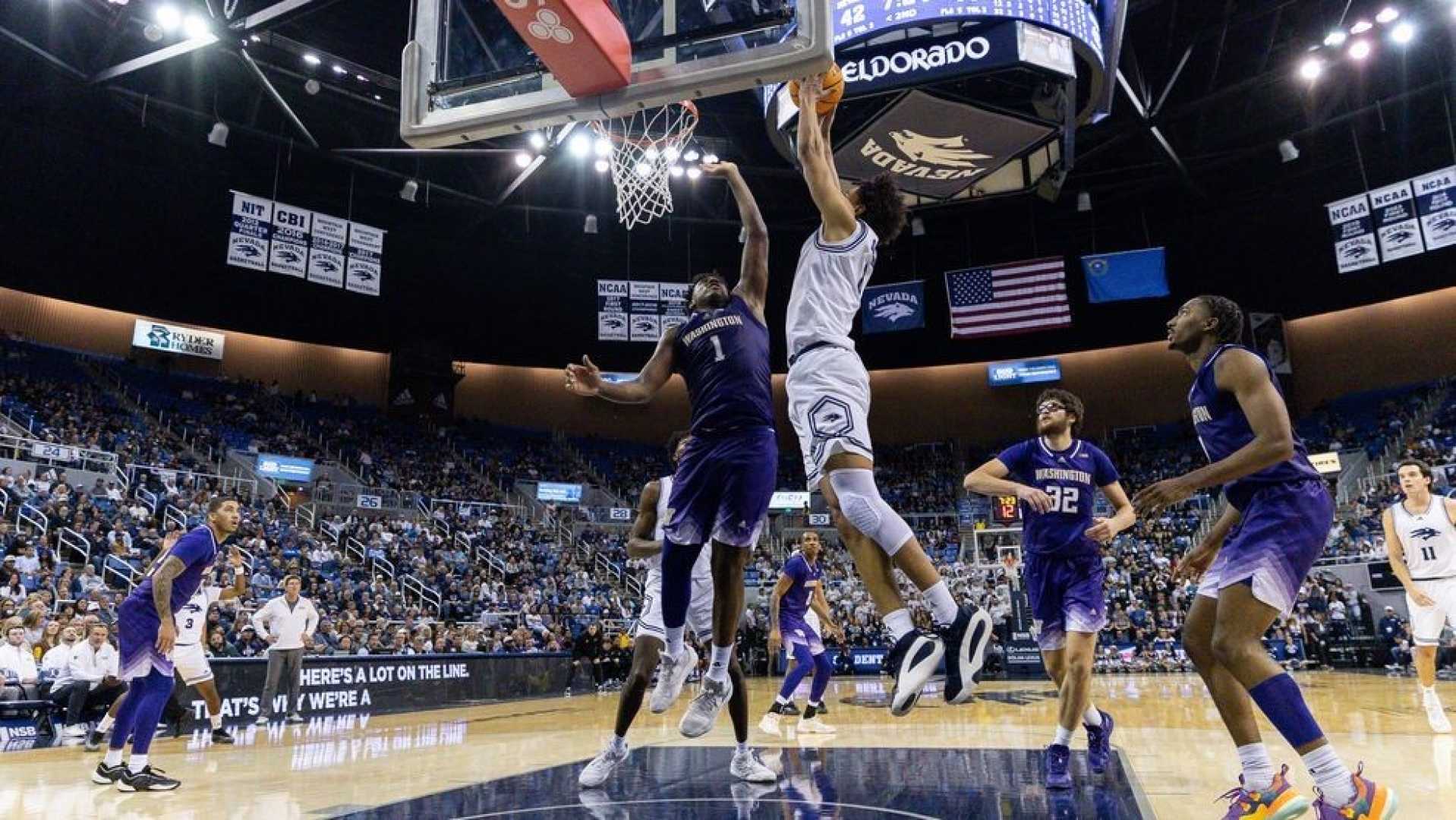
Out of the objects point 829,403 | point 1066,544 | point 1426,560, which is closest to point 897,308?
point 1426,560

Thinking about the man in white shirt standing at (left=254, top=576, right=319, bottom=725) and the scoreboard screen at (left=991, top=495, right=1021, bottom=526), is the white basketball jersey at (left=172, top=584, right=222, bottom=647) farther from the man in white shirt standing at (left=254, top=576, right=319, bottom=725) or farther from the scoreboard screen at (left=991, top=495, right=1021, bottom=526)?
the scoreboard screen at (left=991, top=495, right=1021, bottom=526)

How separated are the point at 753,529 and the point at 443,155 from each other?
22292 millimetres

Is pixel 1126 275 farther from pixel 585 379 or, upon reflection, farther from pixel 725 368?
pixel 585 379

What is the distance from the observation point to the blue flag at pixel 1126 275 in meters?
24.0

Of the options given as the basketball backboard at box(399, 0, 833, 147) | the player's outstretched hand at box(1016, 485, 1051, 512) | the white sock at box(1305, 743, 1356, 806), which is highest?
the basketball backboard at box(399, 0, 833, 147)

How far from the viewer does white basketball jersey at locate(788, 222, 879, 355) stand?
4582 millimetres

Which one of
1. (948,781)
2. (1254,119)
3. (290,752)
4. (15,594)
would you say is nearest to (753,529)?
(948,781)

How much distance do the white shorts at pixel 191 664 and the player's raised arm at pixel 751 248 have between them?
8.07 m

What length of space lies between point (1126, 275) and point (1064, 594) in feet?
67.7

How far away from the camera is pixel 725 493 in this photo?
4.70m

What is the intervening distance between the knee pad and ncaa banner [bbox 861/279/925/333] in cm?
2207

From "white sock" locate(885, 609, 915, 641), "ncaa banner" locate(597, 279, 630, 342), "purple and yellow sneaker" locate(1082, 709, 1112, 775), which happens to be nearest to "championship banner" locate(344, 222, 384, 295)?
"ncaa banner" locate(597, 279, 630, 342)

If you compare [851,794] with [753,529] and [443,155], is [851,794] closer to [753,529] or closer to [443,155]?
[753,529]

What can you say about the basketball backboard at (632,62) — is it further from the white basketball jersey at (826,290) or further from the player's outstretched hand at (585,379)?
the player's outstretched hand at (585,379)
